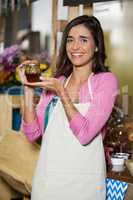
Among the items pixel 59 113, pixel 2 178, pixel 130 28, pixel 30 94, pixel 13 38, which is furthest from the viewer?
pixel 13 38

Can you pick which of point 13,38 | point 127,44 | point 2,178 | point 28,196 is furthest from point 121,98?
point 13,38

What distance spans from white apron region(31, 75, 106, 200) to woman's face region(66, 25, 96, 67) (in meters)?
0.13

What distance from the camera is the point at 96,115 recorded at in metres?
1.58

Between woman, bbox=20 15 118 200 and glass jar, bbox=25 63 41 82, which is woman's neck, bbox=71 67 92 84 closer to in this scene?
woman, bbox=20 15 118 200

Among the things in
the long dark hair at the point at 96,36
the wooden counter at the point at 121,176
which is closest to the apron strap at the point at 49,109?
the long dark hair at the point at 96,36

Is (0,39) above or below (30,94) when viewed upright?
above

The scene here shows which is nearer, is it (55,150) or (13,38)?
(55,150)

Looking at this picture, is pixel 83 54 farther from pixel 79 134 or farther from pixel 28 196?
pixel 28 196

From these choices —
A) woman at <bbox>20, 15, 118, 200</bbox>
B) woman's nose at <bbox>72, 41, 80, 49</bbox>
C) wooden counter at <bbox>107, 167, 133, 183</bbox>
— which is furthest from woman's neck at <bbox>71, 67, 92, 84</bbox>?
wooden counter at <bbox>107, 167, 133, 183</bbox>

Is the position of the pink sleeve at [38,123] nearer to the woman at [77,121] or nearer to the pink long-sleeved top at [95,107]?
the woman at [77,121]

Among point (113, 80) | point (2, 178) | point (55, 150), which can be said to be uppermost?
point (113, 80)

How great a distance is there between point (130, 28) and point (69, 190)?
1032 mm

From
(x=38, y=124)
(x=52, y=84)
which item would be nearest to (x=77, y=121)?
(x=52, y=84)

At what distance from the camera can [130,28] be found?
225 centimetres
